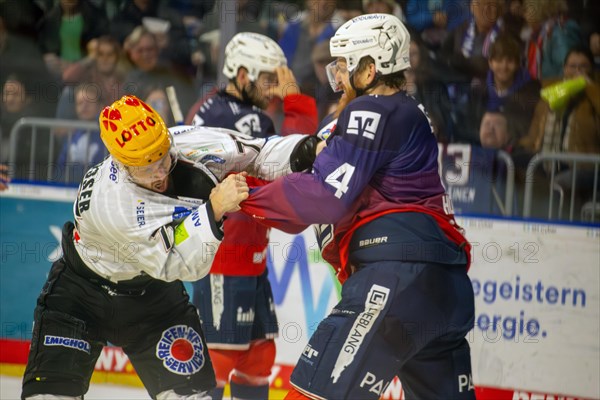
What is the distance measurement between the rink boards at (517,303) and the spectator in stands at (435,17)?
5.05 ft

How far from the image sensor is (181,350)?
3674mm

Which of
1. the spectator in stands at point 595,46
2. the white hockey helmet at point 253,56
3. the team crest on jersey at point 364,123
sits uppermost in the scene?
the spectator in stands at point 595,46

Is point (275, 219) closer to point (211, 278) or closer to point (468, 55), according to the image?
point (211, 278)

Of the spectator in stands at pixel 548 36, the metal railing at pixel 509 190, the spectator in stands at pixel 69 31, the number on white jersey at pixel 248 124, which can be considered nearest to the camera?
the number on white jersey at pixel 248 124

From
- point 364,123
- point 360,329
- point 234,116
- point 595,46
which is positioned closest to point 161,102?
point 234,116

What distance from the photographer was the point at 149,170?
3.39 m

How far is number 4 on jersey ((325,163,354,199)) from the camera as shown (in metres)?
3.22

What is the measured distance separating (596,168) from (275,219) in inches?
107

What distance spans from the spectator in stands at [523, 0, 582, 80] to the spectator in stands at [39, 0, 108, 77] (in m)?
3.26

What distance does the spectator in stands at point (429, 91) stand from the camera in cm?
602

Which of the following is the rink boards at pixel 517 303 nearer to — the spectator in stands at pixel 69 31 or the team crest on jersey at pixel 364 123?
the team crest on jersey at pixel 364 123

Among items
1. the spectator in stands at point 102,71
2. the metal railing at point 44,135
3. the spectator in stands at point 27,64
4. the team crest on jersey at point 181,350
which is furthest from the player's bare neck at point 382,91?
the spectator in stands at point 27,64

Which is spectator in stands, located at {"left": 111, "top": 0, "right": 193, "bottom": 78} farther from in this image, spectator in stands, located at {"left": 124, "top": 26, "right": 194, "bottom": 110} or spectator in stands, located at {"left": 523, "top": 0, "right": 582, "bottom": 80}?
spectator in stands, located at {"left": 523, "top": 0, "right": 582, "bottom": 80}

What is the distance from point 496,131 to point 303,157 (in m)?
2.54
